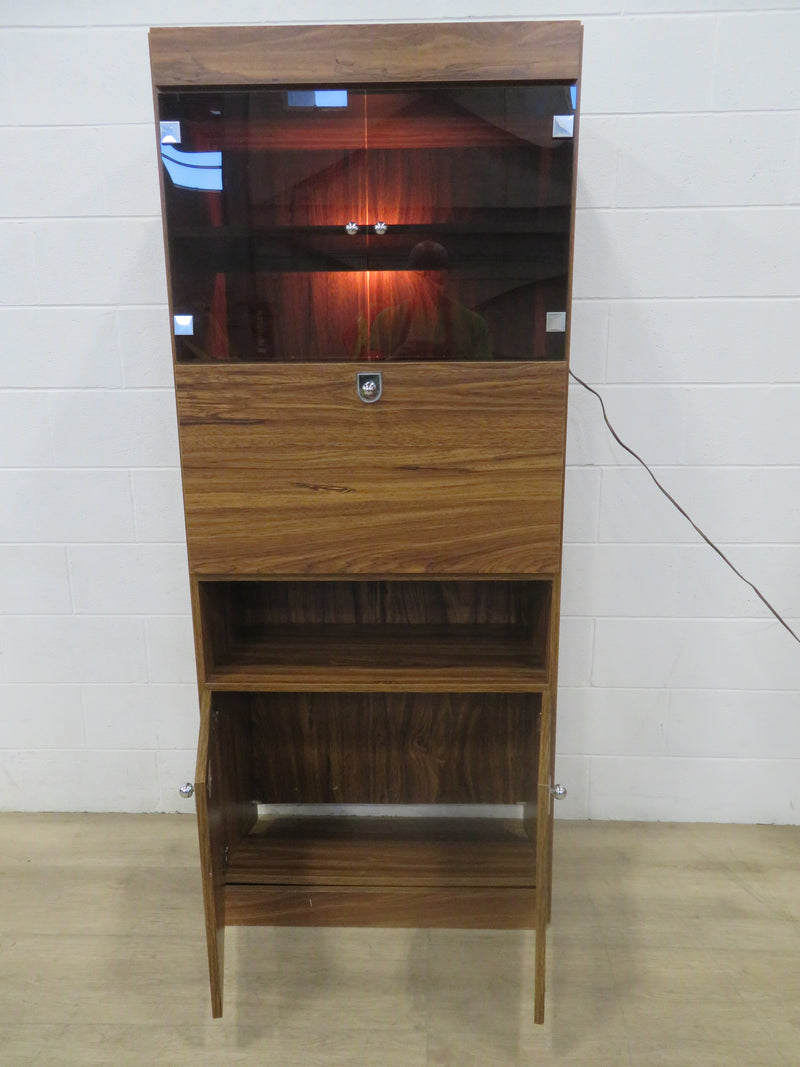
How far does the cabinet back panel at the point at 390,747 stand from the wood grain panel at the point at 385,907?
25 centimetres

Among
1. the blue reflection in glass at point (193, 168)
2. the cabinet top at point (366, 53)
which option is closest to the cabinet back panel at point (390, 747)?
the blue reflection in glass at point (193, 168)

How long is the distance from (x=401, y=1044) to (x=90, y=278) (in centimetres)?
171

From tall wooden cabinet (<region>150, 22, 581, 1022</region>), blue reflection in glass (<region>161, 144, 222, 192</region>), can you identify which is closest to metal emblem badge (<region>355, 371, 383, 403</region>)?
tall wooden cabinet (<region>150, 22, 581, 1022</region>)

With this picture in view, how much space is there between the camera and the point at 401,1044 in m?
1.39

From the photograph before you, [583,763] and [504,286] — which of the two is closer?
[504,286]

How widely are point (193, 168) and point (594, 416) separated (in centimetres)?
101

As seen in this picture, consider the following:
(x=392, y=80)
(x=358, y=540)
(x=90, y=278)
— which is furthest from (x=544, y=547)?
(x=90, y=278)

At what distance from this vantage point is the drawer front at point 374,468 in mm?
1351

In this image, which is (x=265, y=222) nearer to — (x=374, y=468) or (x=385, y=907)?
(x=374, y=468)

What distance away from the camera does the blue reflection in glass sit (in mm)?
1297

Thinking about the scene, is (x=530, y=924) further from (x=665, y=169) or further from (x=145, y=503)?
(x=665, y=169)

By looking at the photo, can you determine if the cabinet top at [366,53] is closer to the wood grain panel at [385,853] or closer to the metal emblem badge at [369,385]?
the metal emblem badge at [369,385]

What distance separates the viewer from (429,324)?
1349 mm

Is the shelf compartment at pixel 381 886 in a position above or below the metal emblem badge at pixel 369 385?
below
